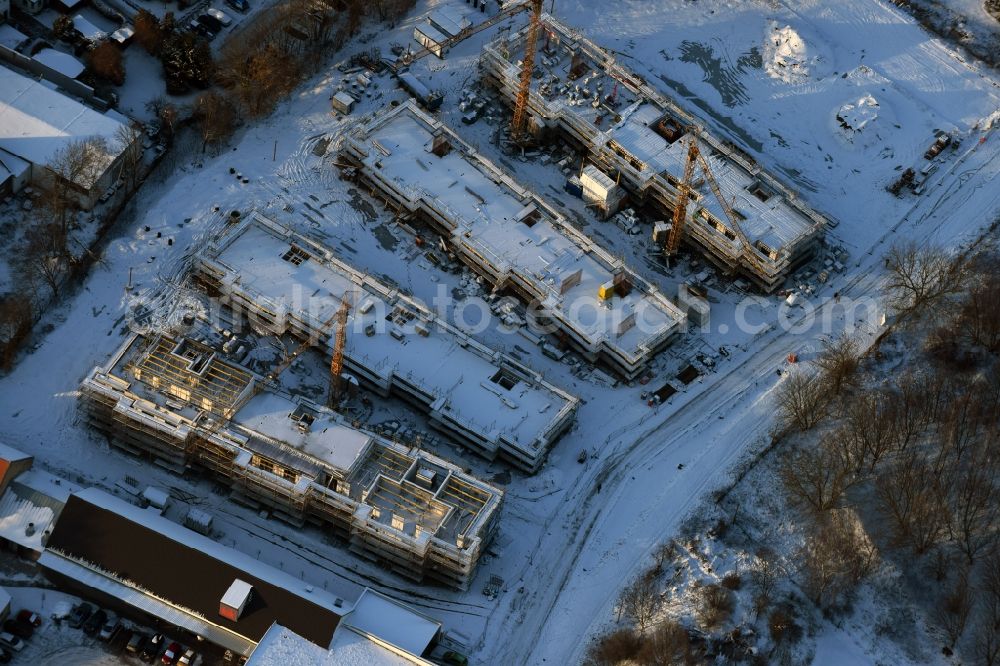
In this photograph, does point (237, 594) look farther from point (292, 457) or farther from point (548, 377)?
point (548, 377)

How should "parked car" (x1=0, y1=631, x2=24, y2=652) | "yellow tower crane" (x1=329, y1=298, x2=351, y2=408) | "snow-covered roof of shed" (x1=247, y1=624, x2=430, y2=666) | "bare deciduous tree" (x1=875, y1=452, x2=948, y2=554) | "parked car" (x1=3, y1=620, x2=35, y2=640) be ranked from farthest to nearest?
"yellow tower crane" (x1=329, y1=298, x2=351, y2=408), "bare deciduous tree" (x1=875, y1=452, x2=948, y2=554), "parked car" (x1=3, y1=620, x2=35, y2=640), "parked car" (x1=0, y1=631, x2=24, y2=652), "snow-covered roof of shed" (x1=247, y1=624, x2=430, y2=666)

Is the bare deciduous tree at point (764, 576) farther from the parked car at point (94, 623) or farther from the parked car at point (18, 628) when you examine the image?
the parked car at point (18, 628)

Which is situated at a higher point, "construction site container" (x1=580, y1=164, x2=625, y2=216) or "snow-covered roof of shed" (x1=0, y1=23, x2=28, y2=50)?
"construction site container" (x1=580, y1=164, x2=625, y2=216)

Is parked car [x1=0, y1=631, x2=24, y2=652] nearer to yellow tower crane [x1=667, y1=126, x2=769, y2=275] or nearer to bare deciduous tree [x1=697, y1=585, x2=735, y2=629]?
bare deciduous tree [x1=697, y1=585, x2=735, y2=629]

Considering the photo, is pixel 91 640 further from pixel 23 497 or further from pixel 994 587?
pixel 994 587

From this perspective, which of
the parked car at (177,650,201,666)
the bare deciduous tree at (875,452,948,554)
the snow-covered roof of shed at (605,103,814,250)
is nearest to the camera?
the parked car at (177,650,201,666)

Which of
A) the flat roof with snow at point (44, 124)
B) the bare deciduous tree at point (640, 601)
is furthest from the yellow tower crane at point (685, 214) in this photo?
the flat roof with snow at point (44, 124)

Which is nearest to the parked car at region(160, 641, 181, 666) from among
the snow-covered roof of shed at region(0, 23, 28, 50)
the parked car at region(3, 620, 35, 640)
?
the parked car at region(3, 620, 35, 640)
